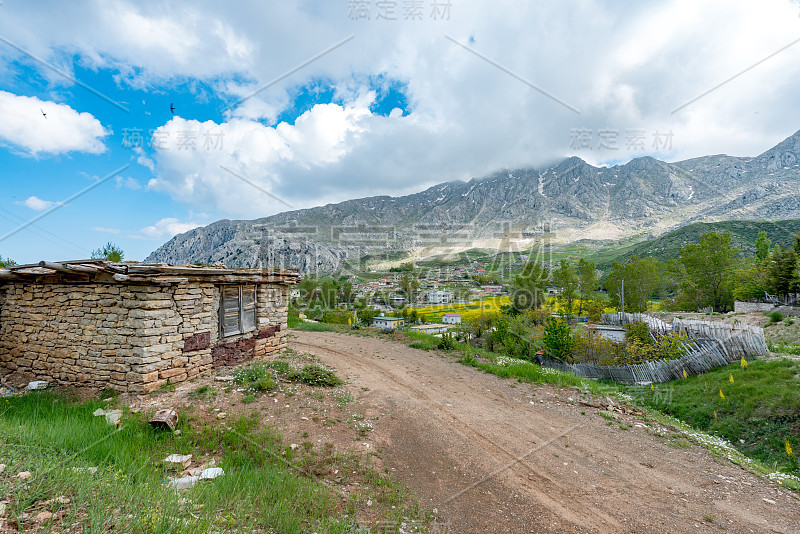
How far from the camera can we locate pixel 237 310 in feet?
34.4

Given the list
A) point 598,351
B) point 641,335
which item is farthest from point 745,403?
point 641,335

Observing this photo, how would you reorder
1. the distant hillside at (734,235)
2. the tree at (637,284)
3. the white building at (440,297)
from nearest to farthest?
the tree at (637,284) < the white building at (440,297) < the distant hillside at (734,235)

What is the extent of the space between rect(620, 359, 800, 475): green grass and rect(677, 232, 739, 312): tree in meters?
36.0

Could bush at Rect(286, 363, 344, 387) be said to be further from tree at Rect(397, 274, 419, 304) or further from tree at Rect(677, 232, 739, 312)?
tree at Rect(397, 274, 419, 304)

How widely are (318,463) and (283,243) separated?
127m

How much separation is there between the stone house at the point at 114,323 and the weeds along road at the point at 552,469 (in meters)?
4.66

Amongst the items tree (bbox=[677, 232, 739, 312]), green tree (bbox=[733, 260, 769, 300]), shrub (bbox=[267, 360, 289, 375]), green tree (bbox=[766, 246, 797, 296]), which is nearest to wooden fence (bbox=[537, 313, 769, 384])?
shrub (bbox=[267, 360, 289, 375])

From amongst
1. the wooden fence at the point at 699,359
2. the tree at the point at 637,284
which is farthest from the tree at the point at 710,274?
the wooden fence at the point at 699,359

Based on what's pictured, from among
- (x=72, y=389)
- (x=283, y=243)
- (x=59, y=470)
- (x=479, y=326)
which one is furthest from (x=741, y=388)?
(x=283, y=243)

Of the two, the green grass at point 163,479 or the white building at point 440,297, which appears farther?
the white building at point 440,297

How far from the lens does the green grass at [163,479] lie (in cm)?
307

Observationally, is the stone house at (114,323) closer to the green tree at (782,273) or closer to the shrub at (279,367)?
the shrub at (279,367)

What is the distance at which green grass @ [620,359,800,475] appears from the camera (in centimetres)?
864

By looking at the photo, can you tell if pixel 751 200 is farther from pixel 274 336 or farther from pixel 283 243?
pixel 274 336
